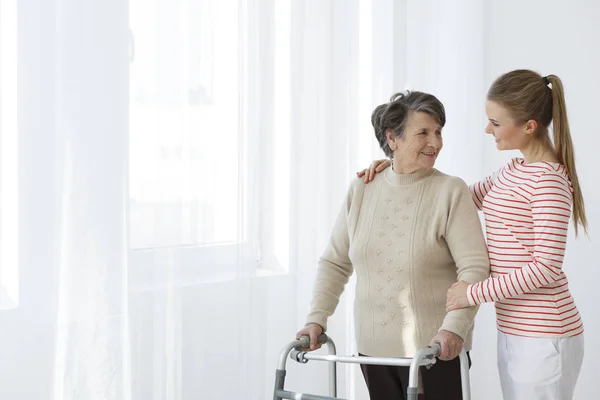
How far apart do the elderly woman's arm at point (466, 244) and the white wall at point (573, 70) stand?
139 centimetres

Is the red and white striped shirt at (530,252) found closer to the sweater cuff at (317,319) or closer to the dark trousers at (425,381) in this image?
the dark trousers at (425,381)

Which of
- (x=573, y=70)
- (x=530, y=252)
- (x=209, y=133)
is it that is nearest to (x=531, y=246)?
(x=530, y=252)

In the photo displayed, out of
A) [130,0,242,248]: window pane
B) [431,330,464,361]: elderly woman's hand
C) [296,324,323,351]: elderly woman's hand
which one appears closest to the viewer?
[431,330,464,361]: elderly woman's hand

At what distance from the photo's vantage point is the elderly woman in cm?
182

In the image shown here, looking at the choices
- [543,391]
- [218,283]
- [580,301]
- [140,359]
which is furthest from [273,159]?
[580,301]

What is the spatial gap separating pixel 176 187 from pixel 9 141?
452 millimetres

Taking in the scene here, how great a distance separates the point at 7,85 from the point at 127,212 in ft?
1.34

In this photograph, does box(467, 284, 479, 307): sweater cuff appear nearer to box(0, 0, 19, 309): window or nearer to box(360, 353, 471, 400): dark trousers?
box(360, 353, 471, 400): dark trousers

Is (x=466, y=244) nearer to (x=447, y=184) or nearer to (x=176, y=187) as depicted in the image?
(x=447, y=184)

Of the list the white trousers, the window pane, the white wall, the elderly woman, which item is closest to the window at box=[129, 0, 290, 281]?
the window pane

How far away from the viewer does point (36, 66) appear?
1799 millimetres

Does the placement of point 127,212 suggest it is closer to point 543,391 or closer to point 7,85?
point 7,85

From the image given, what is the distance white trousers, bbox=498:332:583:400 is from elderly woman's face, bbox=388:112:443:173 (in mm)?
474

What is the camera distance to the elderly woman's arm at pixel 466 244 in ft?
5.82
